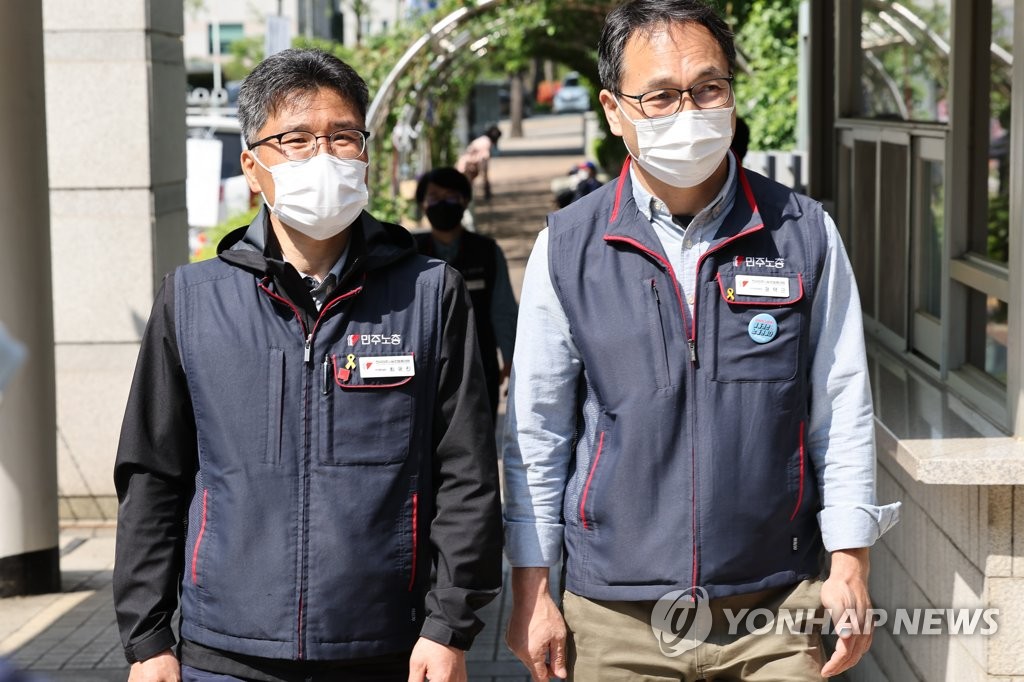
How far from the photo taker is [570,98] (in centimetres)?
7156

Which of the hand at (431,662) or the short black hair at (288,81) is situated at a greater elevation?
the short black hair at (288,81)

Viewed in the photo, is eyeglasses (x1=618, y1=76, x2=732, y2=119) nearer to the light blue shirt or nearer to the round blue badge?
the light blue shirt

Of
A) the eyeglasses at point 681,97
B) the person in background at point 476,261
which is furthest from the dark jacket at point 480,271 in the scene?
the eyeglasses at point 681,97

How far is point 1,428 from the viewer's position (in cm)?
639

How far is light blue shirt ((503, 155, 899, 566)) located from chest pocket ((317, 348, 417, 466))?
0.27m

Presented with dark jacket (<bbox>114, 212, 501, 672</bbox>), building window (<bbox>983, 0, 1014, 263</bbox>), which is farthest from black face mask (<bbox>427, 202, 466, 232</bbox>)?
dark jacket (<bbox>114, 212, 501, 672</bbox>)

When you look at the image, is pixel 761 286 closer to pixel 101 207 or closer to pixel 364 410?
pixel 364 410

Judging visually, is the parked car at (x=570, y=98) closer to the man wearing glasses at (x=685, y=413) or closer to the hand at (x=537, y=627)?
the man wearing glasses at (x=685, y=413)

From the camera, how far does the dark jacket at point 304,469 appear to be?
9.20ft

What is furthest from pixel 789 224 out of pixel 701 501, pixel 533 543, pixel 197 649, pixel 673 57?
pixel 197 649

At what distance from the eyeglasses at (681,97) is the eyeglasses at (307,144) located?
0.62m

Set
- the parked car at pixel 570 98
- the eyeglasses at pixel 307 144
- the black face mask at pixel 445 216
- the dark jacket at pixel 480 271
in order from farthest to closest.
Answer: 1. the parked car at pixel 570 98
2. the black face mask at pixel 445 216
3. the dark jacket at pixel 480 271
4. the eyeglasses at pixel 307 144

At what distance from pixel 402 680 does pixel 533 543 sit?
378mm

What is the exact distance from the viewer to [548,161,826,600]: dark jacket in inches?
111
